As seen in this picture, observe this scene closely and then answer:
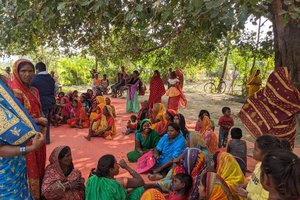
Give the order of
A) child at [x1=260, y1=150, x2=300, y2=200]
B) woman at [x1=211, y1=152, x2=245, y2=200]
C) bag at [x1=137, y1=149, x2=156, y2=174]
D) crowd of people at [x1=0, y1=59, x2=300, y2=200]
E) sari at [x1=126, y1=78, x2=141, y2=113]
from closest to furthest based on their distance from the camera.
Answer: child at [x1=260, y1=150, x2=300, y2=200] → crowd of people at [x1=0, y1=59, x2=300, y2=200] → woman at [x1=211, y1=152, x2=245, y2=200] → bag at [x1=137, y1=149, x2=156, y2=174] → sari at [x1=126, y1=78, x2=141, y2=113]

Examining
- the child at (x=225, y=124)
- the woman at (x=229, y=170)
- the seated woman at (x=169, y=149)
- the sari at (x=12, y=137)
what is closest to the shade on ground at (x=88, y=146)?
the seated woman at (x=169, y=149)

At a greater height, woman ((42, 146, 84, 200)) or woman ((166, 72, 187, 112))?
woman ((166, 72, 187, 112))

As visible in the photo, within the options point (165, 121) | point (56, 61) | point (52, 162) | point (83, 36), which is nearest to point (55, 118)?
point (83, 36)

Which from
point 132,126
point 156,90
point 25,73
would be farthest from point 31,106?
point 156,90

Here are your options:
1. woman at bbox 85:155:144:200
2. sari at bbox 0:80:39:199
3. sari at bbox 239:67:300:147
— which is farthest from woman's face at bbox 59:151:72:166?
sari at bbox 239:67:300:147

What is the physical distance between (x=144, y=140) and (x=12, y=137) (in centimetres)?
354

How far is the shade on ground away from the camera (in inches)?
215

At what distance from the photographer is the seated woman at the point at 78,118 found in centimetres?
842

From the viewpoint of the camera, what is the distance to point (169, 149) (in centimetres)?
493

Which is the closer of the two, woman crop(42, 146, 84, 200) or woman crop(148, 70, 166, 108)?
woman crop(42, 146, 84, 200)

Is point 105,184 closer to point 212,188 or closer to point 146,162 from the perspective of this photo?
point 212,188

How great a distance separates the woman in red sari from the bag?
1996 millimetres

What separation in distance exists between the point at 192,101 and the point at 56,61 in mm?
11765

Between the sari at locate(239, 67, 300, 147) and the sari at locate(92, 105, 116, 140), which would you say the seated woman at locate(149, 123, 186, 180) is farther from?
the sari at locate(92, 105, 116, 140)
